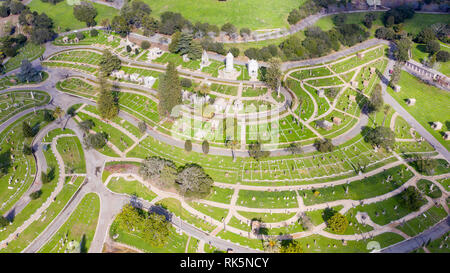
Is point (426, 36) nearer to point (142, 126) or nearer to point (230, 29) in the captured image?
point (230, 29)

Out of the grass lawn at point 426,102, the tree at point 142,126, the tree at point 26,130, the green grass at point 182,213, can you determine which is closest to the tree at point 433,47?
the grass lawn at point 426,102

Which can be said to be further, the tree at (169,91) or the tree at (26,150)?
the tree at (169,91)

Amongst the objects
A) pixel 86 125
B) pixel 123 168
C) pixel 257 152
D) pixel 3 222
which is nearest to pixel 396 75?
pixel 257 152

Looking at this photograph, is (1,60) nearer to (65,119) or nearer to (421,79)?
(65,119)

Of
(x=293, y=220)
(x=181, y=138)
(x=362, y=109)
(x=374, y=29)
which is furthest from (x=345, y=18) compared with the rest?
(x=293, y=220)

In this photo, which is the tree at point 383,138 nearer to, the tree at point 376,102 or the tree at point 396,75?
the tree at point 376,102
